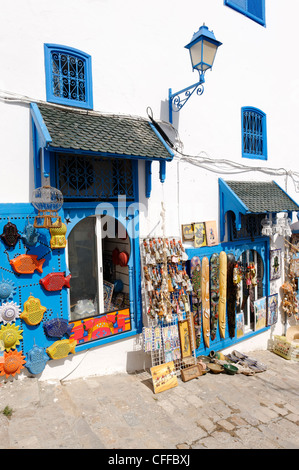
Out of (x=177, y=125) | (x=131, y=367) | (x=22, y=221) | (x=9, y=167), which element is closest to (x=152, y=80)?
(x=177, y=125)

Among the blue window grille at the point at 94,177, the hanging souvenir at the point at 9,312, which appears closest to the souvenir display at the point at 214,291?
the blue window grille at the point at 94,177

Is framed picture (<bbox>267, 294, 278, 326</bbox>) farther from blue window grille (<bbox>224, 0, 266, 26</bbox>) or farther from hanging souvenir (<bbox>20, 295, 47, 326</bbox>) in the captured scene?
blue window grille (<bbox>224, 0, 266, 26</bbox>)

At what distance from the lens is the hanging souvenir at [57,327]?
5281 mm

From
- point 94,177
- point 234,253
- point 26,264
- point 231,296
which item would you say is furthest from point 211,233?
point 26,264

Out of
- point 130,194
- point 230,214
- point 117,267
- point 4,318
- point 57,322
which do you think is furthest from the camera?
point 230,214

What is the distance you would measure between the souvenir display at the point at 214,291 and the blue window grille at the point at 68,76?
4067 millimetres

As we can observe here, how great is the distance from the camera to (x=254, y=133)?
8891mm

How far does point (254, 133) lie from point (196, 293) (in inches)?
176

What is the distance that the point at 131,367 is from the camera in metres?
6.41

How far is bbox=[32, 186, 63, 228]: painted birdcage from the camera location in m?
5.04

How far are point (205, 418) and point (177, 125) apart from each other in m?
5.35

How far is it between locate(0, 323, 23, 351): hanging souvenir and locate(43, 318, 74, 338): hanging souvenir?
40cm

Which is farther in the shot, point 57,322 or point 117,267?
point 117,267
